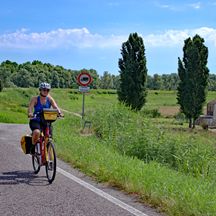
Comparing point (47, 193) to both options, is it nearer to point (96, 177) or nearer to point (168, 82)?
point (96, 177)

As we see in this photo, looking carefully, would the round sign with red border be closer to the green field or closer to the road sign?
the road sign

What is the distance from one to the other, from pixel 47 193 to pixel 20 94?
70174 mm

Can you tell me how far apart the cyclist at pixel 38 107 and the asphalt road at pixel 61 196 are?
2.96ft

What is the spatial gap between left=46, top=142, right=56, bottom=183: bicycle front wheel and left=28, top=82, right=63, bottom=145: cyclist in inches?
18.9

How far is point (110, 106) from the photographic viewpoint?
64.9 ft

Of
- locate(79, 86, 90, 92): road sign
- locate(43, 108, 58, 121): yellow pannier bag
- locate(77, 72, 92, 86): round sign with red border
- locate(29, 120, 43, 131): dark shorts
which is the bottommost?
locate(29, 120, 43, 131): dark shorts

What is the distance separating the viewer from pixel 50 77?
128 meters

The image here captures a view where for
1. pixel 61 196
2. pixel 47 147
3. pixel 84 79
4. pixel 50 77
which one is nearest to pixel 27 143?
pixel 47 147

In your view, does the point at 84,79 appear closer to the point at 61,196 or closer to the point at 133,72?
the point at 61,196

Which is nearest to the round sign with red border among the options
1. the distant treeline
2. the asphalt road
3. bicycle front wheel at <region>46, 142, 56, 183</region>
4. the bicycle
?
the asphalt road

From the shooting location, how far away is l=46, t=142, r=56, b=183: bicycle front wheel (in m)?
8.14

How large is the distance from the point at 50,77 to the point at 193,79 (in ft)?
269

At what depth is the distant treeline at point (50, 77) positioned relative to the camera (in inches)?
4464

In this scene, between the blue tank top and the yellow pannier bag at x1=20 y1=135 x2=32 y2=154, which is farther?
Result: the yellow pannier bag at x1=20 y1=135 x2=32 y2=154
